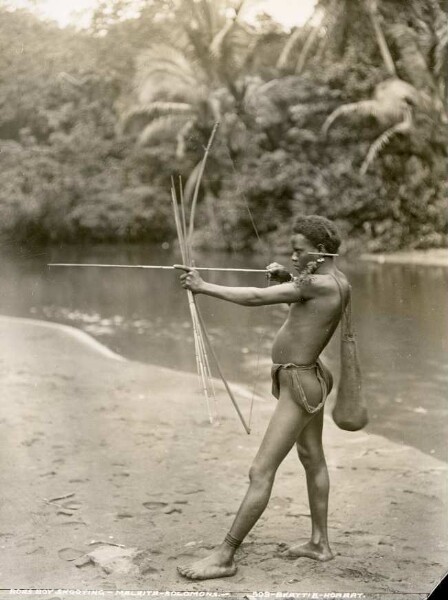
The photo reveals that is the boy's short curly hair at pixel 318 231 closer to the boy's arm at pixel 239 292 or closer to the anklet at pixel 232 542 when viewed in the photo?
the boy's arm at pixel 239 292

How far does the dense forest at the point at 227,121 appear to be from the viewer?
→ 401 centimetres

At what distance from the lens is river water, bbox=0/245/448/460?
160 inches

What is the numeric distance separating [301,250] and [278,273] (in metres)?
0.16

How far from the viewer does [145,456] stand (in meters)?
4.15

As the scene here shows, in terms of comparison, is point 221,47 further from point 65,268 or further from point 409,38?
point 65,268

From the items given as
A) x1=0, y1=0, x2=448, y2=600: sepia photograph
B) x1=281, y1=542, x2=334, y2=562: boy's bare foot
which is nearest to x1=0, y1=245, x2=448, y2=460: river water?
x1=0, y1=0, x2=448, y2=600: sepia photograph

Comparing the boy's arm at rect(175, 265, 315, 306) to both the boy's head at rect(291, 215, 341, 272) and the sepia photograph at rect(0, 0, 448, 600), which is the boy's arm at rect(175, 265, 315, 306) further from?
the sepia photograph at rect(0, 0, 448, 600)

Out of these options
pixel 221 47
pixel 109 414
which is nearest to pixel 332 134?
pixel 221 47

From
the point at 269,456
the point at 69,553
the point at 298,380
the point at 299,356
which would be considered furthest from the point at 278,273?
the point at 69,553

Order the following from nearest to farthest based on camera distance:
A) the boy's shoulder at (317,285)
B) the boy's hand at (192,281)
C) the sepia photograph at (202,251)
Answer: the boy's hand at (192,281) → the boy's shoulder at (317,285) → the sepia photograph at (202,251)

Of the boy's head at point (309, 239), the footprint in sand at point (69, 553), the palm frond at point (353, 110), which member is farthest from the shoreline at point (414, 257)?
the footprint in sand at point (69, 553)

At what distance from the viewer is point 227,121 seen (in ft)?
13.5

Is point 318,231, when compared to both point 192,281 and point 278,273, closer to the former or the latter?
point 278,273

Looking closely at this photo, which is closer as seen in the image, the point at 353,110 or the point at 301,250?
the point at 301,250
